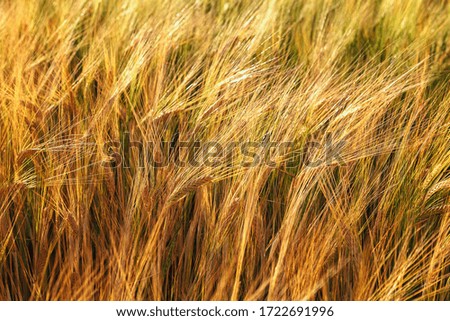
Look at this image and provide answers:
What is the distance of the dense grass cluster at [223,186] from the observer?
126cm

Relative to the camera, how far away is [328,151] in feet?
4.15

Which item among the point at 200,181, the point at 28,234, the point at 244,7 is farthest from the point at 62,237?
the point at 244,7

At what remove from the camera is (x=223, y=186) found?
1.31 m

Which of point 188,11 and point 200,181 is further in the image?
point 188,11

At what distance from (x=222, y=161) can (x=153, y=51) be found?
1.10ft

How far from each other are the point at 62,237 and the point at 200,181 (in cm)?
32

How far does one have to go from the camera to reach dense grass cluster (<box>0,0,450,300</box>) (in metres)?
1.26

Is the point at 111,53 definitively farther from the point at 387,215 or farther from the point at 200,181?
the point at 387,215

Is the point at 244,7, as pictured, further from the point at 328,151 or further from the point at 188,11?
the point at 328,151

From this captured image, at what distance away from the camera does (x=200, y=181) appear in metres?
1.22
